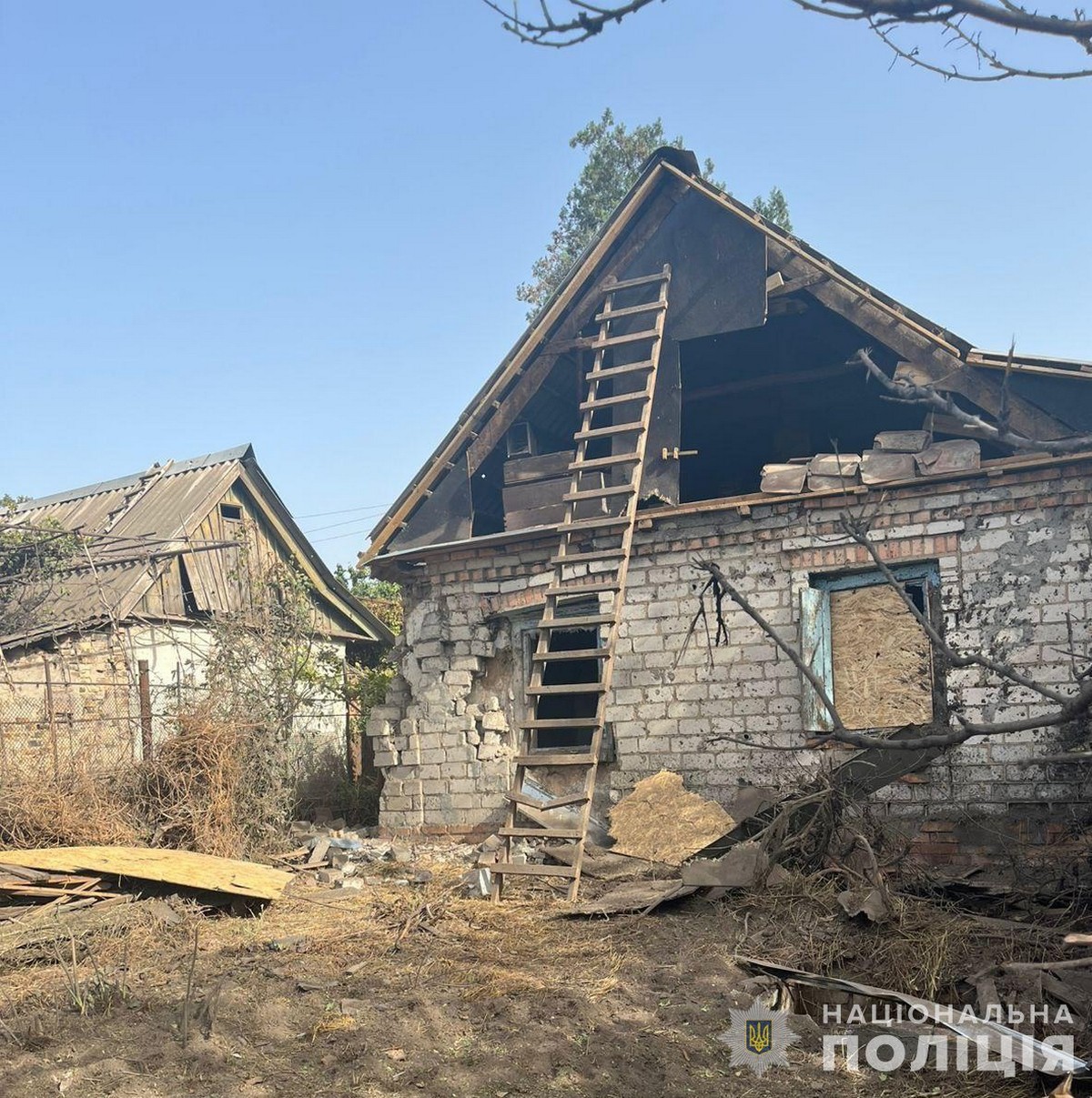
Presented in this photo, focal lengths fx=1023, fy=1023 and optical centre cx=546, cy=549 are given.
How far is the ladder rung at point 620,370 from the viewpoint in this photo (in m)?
9.09

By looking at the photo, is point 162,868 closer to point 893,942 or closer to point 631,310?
point 893,942

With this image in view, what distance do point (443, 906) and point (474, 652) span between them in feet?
10.5

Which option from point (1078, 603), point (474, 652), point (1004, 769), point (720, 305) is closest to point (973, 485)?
point (1078, 603)

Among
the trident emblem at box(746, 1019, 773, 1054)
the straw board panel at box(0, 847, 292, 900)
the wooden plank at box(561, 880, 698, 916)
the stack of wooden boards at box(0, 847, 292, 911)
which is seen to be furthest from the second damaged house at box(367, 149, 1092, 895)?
the trident emblem at box(746, 1019, 773, 1054)

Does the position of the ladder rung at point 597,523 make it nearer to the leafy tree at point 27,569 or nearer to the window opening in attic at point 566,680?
the window opening in attic at point 566,680

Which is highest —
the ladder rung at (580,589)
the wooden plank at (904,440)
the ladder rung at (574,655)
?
the wooden plank at (904,440)

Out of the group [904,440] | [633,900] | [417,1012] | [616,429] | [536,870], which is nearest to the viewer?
[417,1012]

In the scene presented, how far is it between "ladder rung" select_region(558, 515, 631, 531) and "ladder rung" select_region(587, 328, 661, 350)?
5.29 feet

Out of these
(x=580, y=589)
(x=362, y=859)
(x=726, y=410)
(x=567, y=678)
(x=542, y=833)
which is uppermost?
(x=726, y=410)

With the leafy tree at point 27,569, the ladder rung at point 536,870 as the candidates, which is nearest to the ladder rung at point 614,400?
the ladder rung at point 536,870

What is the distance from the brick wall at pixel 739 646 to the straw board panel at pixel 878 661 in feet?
0.96

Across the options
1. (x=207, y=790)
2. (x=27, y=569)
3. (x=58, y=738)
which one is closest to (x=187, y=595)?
(x=27, y=569)

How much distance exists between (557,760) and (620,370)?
3585mm

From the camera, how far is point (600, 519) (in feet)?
28.8
